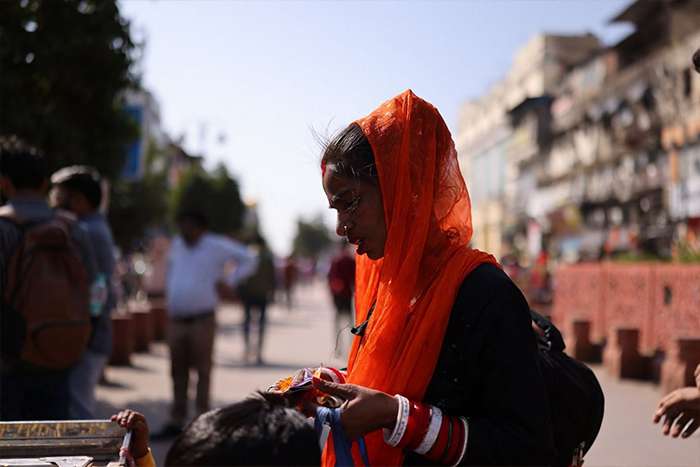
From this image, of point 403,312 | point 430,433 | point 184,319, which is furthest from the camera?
point 184,319

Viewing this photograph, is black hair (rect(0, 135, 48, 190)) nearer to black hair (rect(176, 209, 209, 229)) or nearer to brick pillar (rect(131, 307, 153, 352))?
black hair (rect(176, 209, 209, 229))

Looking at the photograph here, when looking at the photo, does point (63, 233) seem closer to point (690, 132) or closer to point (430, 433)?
point (430, 433)

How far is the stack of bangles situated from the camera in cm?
189

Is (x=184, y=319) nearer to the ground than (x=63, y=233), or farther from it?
nearer to the ground

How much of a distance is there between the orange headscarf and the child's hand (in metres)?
0.52

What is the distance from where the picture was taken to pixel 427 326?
1971 mm

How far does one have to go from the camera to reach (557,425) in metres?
2.14

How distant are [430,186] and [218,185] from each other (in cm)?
5567

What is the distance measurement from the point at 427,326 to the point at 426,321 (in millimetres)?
12

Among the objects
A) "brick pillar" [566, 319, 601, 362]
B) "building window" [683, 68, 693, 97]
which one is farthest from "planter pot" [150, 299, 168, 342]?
"building window" [683, 68, 693, 97]

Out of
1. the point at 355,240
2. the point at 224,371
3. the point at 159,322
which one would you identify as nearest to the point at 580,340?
the point at 224,371

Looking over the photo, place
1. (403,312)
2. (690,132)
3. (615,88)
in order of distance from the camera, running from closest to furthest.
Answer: (403,312), (690,132), (615,88)

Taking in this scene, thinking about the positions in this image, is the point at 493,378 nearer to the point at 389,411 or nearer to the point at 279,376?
the point at 389,411

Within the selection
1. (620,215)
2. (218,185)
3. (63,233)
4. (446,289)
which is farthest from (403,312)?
(218,185)
